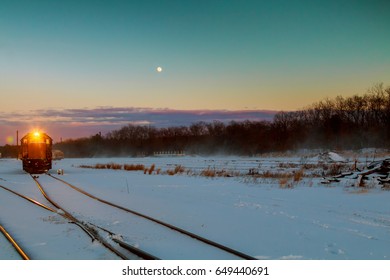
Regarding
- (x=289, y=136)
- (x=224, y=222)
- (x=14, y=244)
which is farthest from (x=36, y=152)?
(x=289, y=136)

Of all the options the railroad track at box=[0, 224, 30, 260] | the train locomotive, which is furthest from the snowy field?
the train locomotive

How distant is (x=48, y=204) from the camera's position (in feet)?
50.0

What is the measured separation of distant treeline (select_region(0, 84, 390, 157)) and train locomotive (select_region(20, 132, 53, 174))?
161 ft

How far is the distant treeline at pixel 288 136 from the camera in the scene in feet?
232

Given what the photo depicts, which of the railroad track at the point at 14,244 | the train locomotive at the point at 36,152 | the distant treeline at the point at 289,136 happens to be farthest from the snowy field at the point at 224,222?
the distant treeline at the point at 289,136

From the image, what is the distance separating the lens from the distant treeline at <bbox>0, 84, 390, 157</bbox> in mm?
70562

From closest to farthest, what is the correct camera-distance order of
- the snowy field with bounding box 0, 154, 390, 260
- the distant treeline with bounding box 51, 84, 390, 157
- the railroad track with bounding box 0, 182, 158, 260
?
the railroad track with bounding box 0, 182, 158, 260
the snowy field with bounding box 0, 154, 390, 260
the distant treeline with bounding box 51, 84, 390, 157

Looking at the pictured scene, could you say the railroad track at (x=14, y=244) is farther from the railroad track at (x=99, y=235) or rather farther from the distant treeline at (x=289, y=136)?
the distant treeline at (x=289, y=136)

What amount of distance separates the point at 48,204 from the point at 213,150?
3344 inches

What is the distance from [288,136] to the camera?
280ft

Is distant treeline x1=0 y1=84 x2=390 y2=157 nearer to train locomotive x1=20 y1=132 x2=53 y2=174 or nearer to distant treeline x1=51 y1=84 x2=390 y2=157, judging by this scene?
distant treeline x1=51 y1=84 x2=390 y2=157
